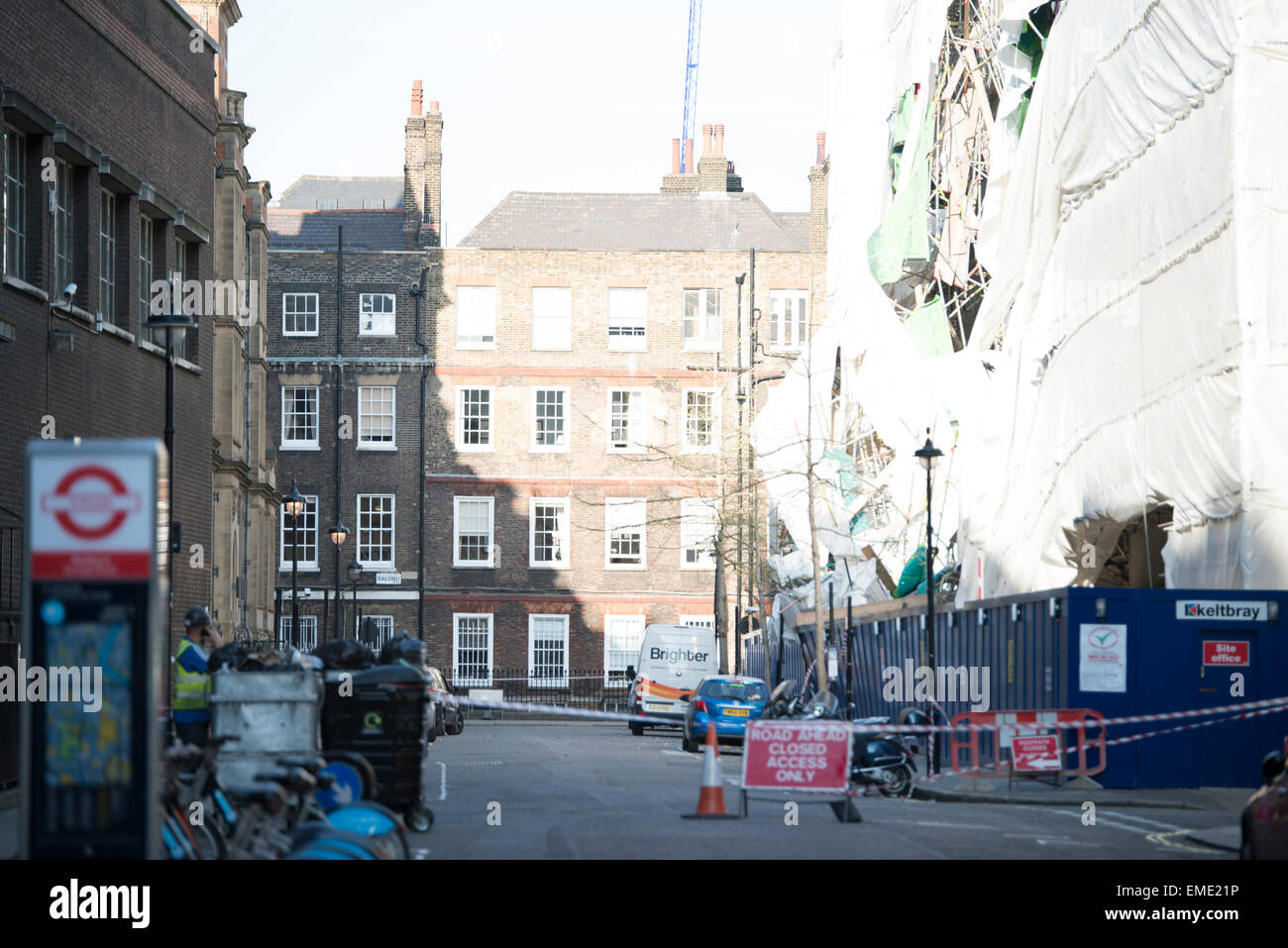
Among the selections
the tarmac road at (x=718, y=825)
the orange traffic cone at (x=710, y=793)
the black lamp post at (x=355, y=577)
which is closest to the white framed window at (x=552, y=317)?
the black lamp post at (x=355, y=577)

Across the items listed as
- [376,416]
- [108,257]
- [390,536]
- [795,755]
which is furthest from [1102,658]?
[376,416]

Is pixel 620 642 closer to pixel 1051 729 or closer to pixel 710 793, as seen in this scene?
pixel 1051 729

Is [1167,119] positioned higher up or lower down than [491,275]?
lower down

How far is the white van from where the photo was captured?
→ 41.6 m

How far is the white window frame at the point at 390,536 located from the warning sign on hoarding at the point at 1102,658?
38.9 m

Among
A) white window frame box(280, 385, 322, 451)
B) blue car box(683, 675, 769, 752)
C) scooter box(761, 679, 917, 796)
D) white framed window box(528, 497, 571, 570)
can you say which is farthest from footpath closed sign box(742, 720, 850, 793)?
white window frame box(280, 385, 322, 451)

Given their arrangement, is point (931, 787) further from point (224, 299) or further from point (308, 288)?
point (308, 288)

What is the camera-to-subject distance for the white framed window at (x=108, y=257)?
2461 cm

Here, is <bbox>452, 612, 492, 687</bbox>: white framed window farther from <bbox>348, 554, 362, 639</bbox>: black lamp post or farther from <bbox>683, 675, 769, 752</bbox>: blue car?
<bbox>683, 675, 769, 752</bbox>: blue car

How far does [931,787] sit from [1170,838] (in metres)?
6.39

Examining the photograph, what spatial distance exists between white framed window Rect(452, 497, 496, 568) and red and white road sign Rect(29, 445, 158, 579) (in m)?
51.7

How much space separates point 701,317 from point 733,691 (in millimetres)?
29612

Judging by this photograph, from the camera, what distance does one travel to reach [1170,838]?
50.8ft
